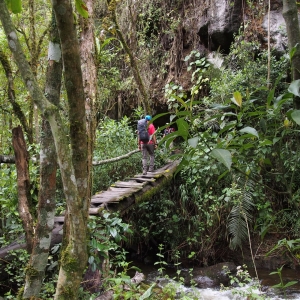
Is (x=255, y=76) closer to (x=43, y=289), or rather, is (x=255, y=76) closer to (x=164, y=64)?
(x=164, y=64)

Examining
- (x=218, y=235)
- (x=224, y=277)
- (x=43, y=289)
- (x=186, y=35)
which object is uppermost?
(x=186, y=35)

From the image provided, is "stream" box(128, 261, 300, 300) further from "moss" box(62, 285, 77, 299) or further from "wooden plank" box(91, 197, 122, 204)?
"moss" box(62, 285, 77, 299)

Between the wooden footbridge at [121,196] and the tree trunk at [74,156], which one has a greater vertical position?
the tree trunk at [74,156]

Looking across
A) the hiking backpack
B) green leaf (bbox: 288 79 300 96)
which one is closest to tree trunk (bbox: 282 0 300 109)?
green leaf (bbox: 288 79 300 96)

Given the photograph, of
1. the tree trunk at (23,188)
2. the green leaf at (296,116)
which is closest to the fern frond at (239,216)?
the tree trunk at (23,188)

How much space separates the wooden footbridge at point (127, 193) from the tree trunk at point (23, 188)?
895mm

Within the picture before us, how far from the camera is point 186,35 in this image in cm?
881

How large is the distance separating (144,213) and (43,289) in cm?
392

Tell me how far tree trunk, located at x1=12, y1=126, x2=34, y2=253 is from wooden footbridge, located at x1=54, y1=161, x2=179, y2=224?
2.94 ft

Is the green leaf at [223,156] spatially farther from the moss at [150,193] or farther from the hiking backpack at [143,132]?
the hiking backpack at [143,132]

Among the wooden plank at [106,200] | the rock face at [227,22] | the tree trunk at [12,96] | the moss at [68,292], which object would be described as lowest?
the wooden plank at [106,200]

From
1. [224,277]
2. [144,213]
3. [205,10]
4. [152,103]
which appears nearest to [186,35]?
[205,10]

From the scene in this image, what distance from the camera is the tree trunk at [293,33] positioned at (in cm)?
99

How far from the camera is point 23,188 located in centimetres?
284
